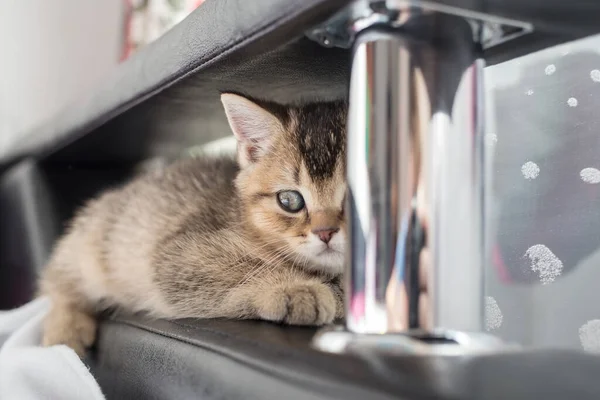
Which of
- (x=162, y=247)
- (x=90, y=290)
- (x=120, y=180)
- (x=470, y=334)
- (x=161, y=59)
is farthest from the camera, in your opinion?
(x=120, y=180)

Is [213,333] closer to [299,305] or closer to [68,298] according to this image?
[299,305]

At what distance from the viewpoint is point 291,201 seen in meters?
1.08

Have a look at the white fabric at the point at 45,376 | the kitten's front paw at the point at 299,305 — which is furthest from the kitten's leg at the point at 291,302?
the white fabric at the point at 45,376

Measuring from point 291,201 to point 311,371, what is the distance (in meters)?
0.55

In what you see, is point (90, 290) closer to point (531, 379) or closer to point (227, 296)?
point (227, 296)

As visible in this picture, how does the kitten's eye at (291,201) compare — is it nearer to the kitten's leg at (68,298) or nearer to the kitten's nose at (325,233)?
the kitten's nose at (325,233)

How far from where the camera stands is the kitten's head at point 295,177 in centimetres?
100

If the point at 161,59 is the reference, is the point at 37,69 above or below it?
above

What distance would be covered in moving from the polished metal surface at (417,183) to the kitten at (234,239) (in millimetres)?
226

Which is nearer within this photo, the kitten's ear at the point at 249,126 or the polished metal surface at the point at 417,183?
the polished metal surface at the point at 417,183

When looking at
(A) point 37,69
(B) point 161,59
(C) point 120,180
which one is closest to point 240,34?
(B) point 161,59

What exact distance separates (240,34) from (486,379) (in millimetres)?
491

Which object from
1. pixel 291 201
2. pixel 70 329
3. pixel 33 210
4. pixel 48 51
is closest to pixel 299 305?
pixel 291 201

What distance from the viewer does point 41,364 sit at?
3.24 ft
